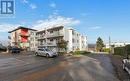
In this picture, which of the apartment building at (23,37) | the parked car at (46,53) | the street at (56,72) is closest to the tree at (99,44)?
the apartment building at (23,37)

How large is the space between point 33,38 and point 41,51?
42.6m

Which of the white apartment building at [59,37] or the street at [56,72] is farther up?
the white apartment building at [59,37]

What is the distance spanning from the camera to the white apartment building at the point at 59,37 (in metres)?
58.7

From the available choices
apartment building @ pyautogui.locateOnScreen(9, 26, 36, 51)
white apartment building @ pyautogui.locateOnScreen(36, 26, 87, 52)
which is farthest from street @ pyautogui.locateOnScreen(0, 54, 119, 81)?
apartment building @ pyautogui.locateOnScreen(9, 26, 36, 51)

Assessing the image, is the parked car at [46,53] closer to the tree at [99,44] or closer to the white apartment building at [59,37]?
the white apartment building at [59,37]

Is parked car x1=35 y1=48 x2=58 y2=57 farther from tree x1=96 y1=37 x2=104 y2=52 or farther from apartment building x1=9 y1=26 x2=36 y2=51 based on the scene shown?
tree x1=96 y1=37 x2=104 y2=52

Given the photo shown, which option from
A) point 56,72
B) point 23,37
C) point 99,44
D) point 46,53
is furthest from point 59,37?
point 56,72

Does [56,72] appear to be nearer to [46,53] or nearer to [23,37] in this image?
[46,53]

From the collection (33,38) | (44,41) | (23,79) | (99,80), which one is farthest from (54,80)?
(33,38)

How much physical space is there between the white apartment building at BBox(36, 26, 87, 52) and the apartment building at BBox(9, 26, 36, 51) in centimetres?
903

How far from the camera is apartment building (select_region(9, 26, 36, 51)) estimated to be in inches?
3161

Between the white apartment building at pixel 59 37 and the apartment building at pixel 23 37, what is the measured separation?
29.6 feet

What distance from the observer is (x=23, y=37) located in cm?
8612

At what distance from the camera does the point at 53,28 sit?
2436 inches
